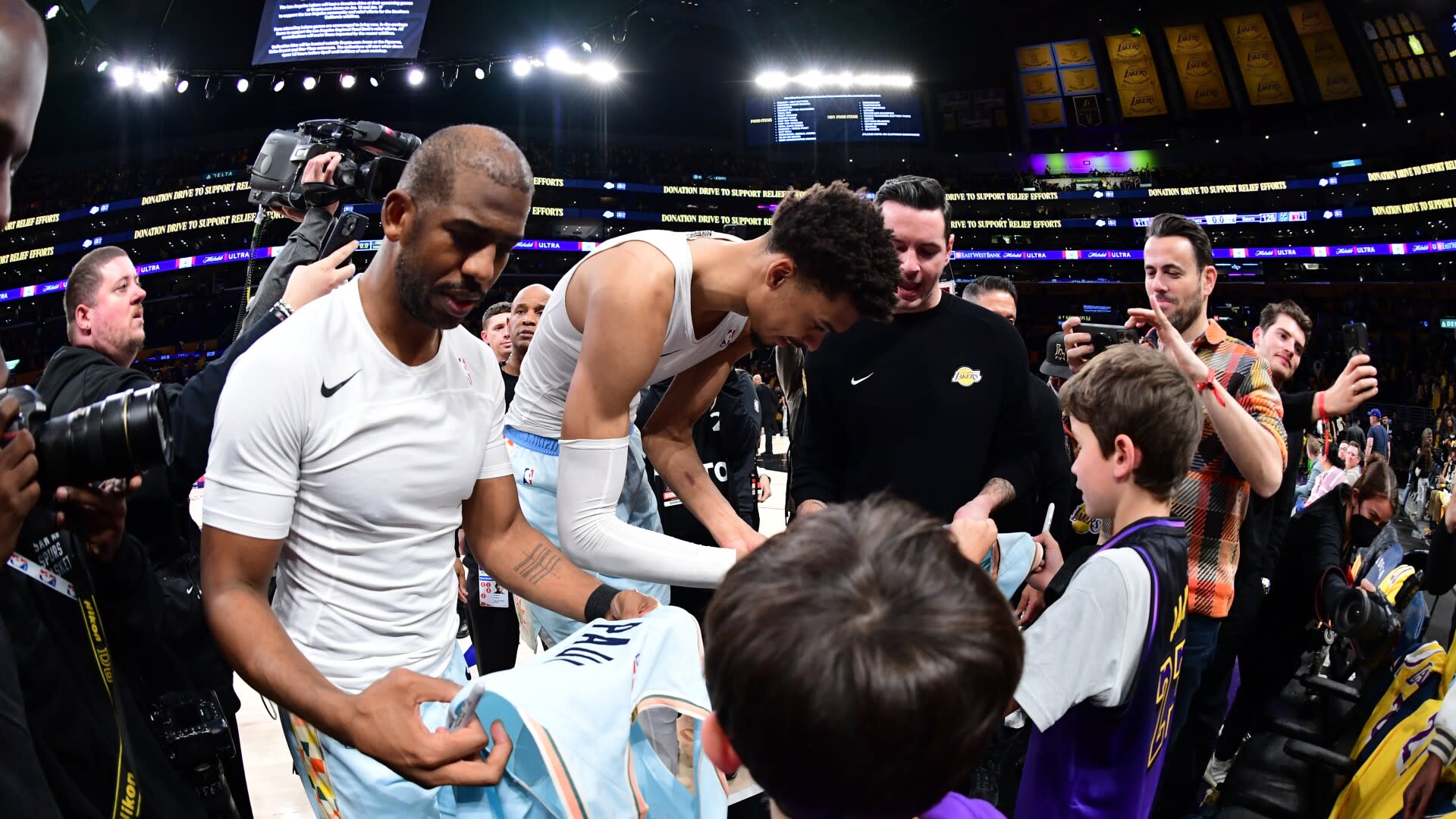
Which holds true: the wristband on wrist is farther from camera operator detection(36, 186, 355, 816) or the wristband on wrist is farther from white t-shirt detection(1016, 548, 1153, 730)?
camera operator detection(36, 186, 355, 816)

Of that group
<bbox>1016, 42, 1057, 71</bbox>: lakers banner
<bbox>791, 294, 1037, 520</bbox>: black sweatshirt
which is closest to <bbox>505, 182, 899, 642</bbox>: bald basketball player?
<bbox>791, 294, 1037, 520</bbox>: black sweatshirt

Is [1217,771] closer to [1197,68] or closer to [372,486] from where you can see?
[372,486]

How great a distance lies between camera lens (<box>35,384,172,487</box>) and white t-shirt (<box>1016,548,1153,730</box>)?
1.39 metres

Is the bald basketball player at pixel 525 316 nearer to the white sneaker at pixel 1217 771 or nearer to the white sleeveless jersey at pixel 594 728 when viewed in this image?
the white sleeveless jersey at pixel 594 728

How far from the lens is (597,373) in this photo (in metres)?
1.88

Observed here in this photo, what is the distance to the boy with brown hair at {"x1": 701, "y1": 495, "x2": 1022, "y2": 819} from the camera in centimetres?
71

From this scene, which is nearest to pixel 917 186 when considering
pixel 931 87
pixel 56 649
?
pixel 56 649

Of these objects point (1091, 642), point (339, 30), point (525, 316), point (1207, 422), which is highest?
point (339, 30)

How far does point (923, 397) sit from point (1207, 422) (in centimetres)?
102

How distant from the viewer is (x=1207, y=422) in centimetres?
269

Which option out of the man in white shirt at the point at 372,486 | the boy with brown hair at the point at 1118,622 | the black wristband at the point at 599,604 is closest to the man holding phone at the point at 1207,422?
the boy with brown hair at the point at 1118,622

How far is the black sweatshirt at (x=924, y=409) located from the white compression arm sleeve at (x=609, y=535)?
23.4 inches

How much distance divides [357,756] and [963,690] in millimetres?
1028

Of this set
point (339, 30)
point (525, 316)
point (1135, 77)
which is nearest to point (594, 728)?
point (525, 316)
